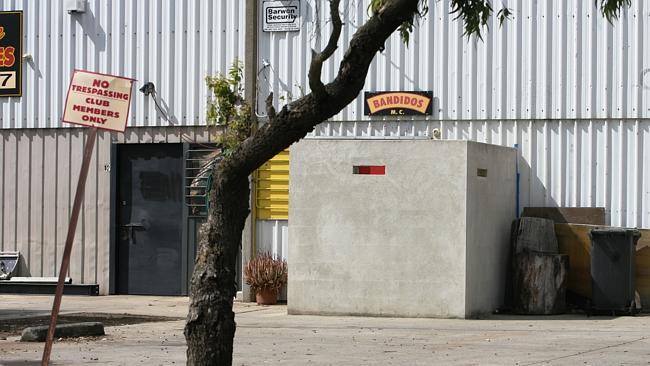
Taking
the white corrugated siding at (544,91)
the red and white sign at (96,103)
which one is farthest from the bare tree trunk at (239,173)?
the white corrugated siding at (544,91)

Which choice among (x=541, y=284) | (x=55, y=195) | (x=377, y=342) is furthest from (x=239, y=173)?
(x=55, y=195)

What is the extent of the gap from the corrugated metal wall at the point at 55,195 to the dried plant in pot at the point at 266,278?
288cm

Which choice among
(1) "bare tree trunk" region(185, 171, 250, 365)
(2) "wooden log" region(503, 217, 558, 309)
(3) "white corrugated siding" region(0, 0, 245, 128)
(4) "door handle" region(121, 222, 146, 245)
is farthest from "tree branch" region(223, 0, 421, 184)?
(4) "door handle" region(121, 222, 146, 245)

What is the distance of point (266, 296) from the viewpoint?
21.0 m

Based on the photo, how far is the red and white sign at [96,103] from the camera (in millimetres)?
9805

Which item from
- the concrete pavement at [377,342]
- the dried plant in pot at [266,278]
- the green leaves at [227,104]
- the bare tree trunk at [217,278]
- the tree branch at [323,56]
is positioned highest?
the green leaves at [227,104]

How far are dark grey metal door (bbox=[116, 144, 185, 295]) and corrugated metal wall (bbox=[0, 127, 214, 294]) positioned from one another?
0.25m

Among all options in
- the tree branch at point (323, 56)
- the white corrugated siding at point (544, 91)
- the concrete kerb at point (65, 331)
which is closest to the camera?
the tree branch at point (323, 56)

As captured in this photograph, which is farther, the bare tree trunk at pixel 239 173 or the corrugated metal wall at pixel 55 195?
the corrugated metal wall at pixel 55 195

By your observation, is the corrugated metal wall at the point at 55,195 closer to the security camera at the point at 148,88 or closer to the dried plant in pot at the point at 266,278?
the security camera at the point at 148,88

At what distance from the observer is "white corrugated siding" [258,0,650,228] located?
2009cm

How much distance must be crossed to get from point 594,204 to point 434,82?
131 inches

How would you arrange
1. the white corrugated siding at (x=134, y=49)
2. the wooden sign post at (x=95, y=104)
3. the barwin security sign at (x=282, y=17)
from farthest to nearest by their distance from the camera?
1. the white corrugated siding at (x=134, y=49)
2. the barwin security sign at (x=282, y=17)
3. the wooden sign post at (x=95, y=104)

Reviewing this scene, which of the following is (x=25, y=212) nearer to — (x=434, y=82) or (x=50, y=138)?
(x=50, y=138)
